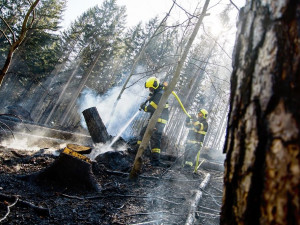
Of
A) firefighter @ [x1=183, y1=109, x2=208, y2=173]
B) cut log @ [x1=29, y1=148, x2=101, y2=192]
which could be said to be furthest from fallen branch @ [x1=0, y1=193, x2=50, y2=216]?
firefighter @ [x1=183, y1=109, x2=208, y2=173]

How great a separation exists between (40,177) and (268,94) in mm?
3997

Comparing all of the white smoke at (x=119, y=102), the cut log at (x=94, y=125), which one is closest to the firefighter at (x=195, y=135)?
the cut log at (x=94, y=125)

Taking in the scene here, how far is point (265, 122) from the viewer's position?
0.70 meters

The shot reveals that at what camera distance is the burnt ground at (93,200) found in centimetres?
270

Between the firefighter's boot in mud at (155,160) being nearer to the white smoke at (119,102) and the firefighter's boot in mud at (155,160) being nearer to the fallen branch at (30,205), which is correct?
the fallen branch at (30,205)

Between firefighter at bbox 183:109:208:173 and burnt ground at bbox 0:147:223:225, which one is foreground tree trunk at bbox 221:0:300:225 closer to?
burnt ground at bbox 0:147:223:225

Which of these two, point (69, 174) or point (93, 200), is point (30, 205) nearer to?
point (93, 200)

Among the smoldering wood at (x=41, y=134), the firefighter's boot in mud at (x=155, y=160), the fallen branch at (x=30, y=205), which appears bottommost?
the fallen branch at (x=30, y=205)

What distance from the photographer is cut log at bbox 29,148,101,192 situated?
148 inches

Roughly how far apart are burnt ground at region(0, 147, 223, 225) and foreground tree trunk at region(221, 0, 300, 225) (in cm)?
251

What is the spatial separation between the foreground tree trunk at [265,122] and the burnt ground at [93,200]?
251cm

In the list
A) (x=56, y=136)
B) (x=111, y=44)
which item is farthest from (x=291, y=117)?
(x=111, y=44)

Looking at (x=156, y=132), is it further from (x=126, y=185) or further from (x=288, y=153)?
→ (x=288, y=153)

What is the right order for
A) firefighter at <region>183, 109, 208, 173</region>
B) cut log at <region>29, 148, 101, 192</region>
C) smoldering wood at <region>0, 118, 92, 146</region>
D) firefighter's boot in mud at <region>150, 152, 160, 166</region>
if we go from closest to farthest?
cut log at <region>29, 148, 101, 192</region> → firefighter's boot in mud at <region>150, 152, 160, 166</region> → smoldering wood at <region>0, 118, 92, 146</region> → firefighter at <region>183, 109, 208, 173</region>
